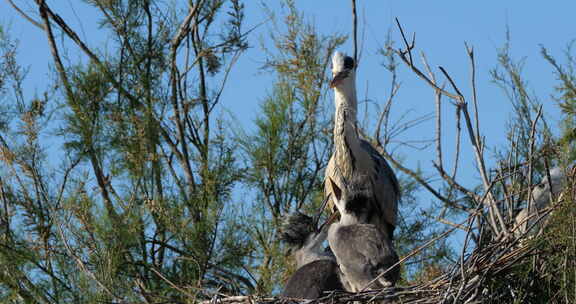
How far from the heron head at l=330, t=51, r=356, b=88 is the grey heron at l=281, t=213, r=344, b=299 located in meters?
0.79

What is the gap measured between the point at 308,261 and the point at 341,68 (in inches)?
41.8

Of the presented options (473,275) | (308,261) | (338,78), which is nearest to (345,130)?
(338,78)

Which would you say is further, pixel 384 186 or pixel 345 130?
pixel 384 186

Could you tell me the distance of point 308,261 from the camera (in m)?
7.36

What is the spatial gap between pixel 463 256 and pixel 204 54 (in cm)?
410

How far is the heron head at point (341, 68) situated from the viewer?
6979mm

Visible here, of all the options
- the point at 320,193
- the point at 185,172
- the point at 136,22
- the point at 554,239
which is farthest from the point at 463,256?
the point at 136,22

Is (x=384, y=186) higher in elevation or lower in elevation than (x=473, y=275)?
higher

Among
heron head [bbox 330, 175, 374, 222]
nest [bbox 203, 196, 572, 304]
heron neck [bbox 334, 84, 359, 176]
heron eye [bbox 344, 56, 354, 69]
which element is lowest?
nest [bbox 203, 196, 572, 304]

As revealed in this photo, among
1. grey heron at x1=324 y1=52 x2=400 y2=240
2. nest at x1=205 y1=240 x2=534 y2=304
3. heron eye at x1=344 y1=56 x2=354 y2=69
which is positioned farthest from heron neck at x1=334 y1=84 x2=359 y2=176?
nest at x1=205 y1=240 x2=534 y2=304

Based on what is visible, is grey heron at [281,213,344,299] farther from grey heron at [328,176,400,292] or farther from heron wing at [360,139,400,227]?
heron wing at [360,139,400,227]

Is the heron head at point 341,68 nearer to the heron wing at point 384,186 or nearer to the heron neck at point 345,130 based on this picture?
the heron neck at point 345,130

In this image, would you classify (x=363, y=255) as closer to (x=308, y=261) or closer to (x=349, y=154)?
(x=349, y=154)

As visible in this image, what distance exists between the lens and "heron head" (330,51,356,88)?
22.9 ft
